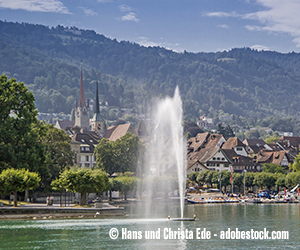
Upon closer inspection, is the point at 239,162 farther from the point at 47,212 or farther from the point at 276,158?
the point at 47,212

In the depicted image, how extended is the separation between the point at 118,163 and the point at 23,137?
53436mm

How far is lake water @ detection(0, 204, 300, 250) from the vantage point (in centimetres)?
4931

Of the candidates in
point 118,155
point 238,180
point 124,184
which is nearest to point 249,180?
point 238,180

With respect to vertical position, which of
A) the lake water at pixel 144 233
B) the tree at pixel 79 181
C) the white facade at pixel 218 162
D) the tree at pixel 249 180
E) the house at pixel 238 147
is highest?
the house at pixel 238 147

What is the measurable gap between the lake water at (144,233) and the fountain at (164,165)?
1374 cm

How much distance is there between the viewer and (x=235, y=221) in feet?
235

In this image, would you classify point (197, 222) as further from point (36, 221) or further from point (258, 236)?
point (36, 221)

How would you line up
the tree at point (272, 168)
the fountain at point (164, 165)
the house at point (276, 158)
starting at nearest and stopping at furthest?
1. the fountain at point (164, 165)
2. the tree at point (272, 168)
3. the house at point (276, 158)

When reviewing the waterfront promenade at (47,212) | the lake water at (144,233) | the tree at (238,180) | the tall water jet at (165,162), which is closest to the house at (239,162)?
the tall water jet at (165,162)

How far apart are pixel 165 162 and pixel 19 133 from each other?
242 feet

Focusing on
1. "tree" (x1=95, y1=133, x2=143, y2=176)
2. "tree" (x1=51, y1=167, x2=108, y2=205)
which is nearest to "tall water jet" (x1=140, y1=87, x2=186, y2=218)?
"tree" (x1=95, y1=133, x2=143, y2=176)

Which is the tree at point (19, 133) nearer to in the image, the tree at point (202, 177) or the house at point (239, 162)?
the tree at point (202, 177)

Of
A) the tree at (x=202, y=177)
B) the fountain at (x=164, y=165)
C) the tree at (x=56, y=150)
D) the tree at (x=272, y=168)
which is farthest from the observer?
the tree at (x=272, y=168)

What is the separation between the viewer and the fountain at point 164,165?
79.8 m
